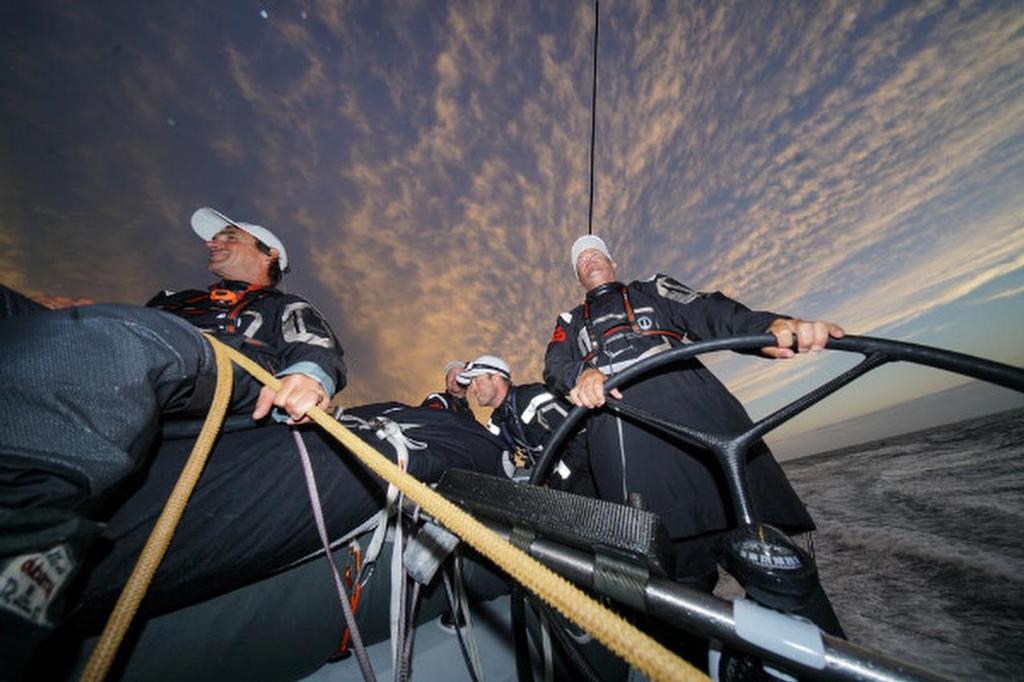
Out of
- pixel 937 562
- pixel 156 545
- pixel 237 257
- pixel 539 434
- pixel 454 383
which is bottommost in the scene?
pixel 156 545

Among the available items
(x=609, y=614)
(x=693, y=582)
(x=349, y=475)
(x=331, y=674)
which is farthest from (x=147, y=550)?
(x=693, y=582)

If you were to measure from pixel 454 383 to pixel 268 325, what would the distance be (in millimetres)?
3520

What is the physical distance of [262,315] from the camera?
1.99 meters

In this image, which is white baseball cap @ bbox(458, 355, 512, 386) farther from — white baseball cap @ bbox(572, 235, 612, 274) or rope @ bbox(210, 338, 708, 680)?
rope @ bbox(210, 338, 708, 680)

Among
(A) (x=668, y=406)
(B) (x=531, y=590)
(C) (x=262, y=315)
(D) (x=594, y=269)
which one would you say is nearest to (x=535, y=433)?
(A) (x=668, y=406)

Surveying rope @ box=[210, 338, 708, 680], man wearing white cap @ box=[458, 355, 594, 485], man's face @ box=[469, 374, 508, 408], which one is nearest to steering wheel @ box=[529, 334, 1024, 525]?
rope @ box=[210, 338, 708, 680]

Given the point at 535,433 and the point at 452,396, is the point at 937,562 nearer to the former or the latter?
the point at 535,433

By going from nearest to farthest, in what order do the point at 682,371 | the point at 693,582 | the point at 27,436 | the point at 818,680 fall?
1. the point at 818,680
2. the point at 27,436
3. the point at 693,582
4. the point at 682,371

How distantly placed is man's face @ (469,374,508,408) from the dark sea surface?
3164 mm

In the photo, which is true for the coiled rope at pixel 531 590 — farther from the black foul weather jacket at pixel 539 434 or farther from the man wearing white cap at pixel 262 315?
the black foul weather jacket at pixel 539 434

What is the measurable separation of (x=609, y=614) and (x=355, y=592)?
1322mm

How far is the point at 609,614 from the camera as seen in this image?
1.50 ft

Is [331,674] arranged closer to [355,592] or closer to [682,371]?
[355,592]

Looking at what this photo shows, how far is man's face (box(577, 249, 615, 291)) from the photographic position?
2.88 m
